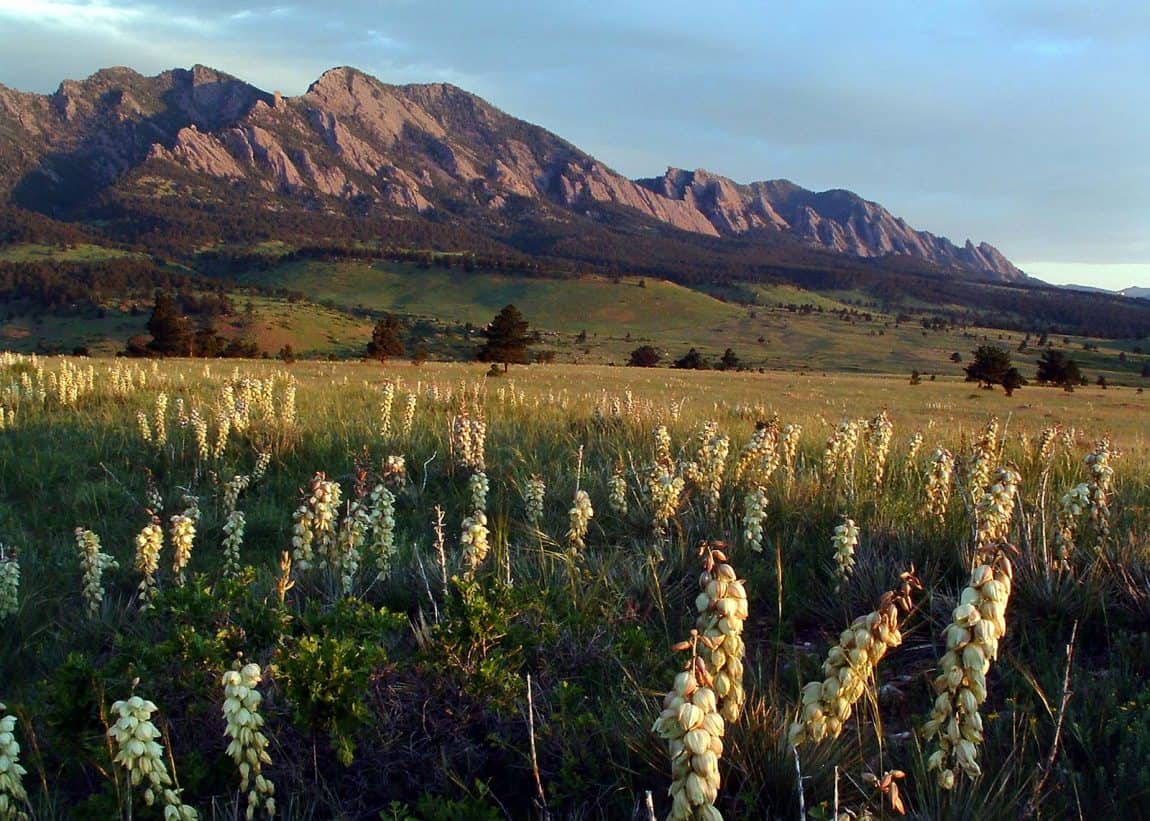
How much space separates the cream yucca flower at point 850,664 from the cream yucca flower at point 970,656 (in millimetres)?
149

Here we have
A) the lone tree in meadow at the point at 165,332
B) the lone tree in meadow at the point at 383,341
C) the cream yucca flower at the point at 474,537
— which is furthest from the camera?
the lone tree in meadow at the point at 165,332

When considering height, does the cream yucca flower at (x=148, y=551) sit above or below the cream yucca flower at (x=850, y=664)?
below

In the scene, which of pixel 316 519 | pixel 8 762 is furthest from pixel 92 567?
pixel 8 762

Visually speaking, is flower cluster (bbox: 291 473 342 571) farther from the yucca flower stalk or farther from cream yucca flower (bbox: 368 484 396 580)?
the yucca flower stalk

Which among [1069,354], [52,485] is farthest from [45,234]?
[52,485]

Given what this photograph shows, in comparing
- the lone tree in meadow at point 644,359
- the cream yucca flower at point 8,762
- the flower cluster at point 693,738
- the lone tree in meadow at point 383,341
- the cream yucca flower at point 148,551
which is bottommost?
the lone tree in meadow at point 644,359

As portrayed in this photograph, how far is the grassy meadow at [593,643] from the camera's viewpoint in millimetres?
2453

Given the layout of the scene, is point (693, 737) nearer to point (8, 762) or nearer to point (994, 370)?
point (8, 762)

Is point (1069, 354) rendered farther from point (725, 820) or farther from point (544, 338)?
point (725, 820)

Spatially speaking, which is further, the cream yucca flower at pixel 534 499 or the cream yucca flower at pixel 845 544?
the cream yucca flower at pixel 534 499

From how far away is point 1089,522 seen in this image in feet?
18.1

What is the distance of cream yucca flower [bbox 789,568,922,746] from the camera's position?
7.31 ft

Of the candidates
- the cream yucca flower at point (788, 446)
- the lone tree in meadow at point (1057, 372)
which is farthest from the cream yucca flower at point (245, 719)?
the lone tree in meadow at point (1057, 372)

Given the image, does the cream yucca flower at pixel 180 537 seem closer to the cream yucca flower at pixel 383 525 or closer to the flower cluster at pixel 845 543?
the cream yucca flower at pixel 383 525
